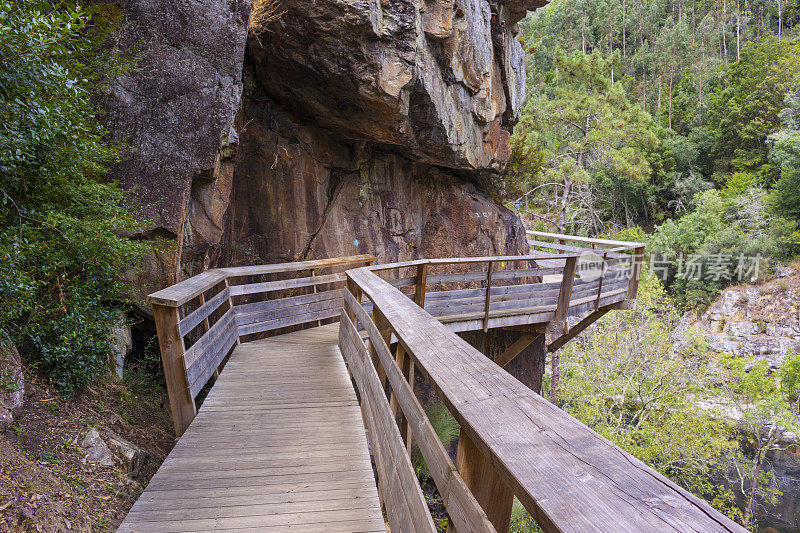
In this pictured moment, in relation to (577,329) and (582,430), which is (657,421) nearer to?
(577,329)

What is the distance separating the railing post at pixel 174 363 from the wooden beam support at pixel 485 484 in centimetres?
289

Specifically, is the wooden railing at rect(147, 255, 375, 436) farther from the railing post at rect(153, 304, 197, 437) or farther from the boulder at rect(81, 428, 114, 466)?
the boulder at rect(81, 428, 114, 466)

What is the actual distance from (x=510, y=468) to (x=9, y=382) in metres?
3.23

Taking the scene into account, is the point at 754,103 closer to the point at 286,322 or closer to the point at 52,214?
the point at 286,322

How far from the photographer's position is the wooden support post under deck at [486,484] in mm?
1062

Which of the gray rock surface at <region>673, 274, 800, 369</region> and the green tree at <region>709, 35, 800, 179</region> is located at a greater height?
the green tree at <region>709, 35, 800, 179</region>

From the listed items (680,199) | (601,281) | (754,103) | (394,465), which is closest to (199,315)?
(394,465)

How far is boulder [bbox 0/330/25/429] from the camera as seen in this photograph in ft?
8.84

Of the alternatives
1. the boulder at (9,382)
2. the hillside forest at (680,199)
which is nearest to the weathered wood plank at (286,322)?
the boulder at (9,382)

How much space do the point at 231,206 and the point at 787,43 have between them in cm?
4301

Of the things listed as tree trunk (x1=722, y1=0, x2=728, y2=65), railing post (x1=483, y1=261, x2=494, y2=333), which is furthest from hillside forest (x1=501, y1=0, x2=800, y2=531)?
railing post (x1=483, y1=261, x2=494, y2=333)

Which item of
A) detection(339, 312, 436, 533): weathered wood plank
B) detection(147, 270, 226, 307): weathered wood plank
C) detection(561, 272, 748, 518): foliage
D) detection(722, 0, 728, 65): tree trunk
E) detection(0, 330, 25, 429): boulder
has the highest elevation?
detection(722, 0, 728, 65): tree trunk

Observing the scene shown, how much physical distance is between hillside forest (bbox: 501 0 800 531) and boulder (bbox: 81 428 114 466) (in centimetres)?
746

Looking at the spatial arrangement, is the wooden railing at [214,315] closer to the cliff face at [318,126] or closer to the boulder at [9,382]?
the cliff face at [318,126]
